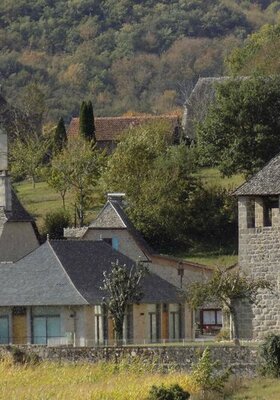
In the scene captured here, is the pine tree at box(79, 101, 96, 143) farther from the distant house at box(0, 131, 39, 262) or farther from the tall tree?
the distant house at box(0, 131, 39, 262)

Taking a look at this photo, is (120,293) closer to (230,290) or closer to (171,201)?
(230,290)

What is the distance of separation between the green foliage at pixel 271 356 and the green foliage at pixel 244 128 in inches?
1139

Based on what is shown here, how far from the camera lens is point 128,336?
64.7m

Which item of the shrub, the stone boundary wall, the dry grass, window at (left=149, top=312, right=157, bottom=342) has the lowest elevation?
the dry grass

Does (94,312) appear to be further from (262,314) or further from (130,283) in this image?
(262,314)

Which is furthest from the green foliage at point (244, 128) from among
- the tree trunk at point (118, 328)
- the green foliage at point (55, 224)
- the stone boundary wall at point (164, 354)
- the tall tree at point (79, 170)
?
the stone boundary wall at point (164, 354)

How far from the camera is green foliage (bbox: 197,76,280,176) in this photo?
3209 inches

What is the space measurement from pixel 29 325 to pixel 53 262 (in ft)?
11.6

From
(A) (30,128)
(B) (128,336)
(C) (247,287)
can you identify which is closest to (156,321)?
(B) (128,336)

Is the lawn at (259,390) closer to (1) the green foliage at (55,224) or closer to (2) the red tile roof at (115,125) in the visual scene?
(1) the green foliage at (55,224)

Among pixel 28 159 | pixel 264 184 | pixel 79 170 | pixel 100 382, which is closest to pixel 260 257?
pixel 264 184

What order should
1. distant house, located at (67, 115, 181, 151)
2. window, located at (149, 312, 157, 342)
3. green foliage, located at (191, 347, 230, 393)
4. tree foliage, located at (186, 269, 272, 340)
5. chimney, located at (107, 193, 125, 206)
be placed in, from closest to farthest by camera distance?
green foliage, located at (191, 347, 230, 393), tree foliage, located at (186, 269, 272, 340), window, located at (149, 312, 157, 342), chimney, located at (107, 193, 125, 206), distant house, located at (67, 115, 181, 151)

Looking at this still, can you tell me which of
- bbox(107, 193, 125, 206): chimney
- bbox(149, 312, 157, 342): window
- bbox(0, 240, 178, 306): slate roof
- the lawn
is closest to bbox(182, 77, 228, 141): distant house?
bbox(107, 193, 125, 206): chimney

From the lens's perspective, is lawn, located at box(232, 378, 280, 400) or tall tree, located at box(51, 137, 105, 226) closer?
lawn, located at box(232, 378, 280, 400)
